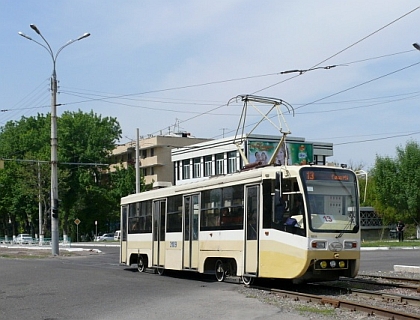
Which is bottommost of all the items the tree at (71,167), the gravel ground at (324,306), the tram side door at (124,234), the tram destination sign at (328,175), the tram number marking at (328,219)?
the gravel ground at (324,306)

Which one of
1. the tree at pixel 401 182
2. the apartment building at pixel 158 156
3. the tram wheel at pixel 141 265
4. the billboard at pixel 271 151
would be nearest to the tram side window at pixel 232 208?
the tram wheel at pixel 141 265

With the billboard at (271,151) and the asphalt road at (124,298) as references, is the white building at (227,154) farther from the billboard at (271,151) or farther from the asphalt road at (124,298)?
the asphalt road at (124,298)

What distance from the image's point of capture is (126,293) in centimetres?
1638

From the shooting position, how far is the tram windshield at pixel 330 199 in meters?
15.9

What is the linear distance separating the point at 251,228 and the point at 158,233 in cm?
585

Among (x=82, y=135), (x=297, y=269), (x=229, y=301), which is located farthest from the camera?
(x=82, y=135)

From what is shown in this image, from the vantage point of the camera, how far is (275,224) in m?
16.3

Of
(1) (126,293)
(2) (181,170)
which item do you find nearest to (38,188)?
(2) (181,170)

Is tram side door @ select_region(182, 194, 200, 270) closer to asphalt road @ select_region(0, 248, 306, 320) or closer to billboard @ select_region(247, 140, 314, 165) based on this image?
asphalt road @ select_region(0, 248, 306, 320)

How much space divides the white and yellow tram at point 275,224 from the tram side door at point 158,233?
1.62 m

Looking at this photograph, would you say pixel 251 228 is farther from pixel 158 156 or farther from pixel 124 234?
pixel 158 156

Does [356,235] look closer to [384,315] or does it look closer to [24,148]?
[384,315]

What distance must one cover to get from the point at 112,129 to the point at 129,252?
203ft

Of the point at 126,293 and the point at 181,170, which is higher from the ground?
the point at 181,170
